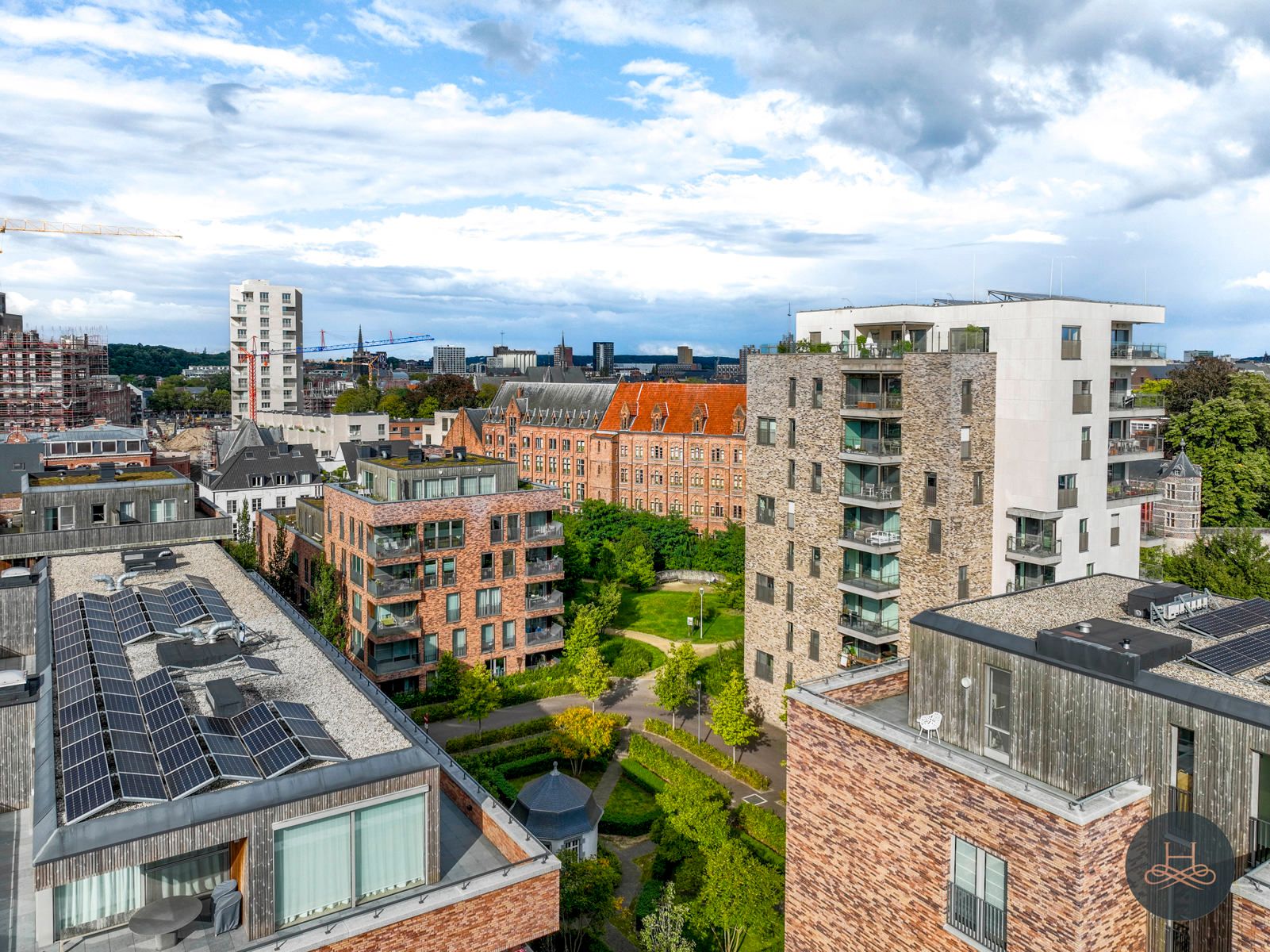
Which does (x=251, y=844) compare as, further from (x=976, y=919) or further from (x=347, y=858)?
(x=976, y=919)

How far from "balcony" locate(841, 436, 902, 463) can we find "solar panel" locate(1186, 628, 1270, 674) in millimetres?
19385

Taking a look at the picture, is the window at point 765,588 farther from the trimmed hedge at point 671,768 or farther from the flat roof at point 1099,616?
the flat roof at point 1099,616

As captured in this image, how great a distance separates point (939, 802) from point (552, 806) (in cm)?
1727

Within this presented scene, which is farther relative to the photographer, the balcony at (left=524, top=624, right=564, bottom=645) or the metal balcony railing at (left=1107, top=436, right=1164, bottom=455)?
the balcony at (left=524, top=624, right=564, bottom=645)

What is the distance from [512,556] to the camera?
49.0m

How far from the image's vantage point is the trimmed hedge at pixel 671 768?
34031mm

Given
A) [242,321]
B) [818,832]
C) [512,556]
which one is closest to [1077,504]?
[818,832]

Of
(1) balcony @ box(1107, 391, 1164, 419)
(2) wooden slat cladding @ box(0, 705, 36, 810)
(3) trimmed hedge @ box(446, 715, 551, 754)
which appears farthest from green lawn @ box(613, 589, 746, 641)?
(2) wooden slat cladding @ box(0, 705, 36, 810)

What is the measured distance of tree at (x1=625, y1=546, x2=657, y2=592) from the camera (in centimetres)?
7062

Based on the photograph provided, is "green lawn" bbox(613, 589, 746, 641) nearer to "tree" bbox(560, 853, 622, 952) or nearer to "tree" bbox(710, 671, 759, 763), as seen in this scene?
"tree" bbox(710, 671, 759, 763)

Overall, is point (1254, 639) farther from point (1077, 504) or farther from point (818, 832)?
point (1077, 504)

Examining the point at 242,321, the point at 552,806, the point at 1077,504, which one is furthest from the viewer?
the point at 242,321

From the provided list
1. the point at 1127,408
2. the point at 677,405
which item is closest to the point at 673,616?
the point at 677,405

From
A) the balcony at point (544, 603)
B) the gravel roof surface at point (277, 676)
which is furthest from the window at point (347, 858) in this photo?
the balcony at point (544, 603)
